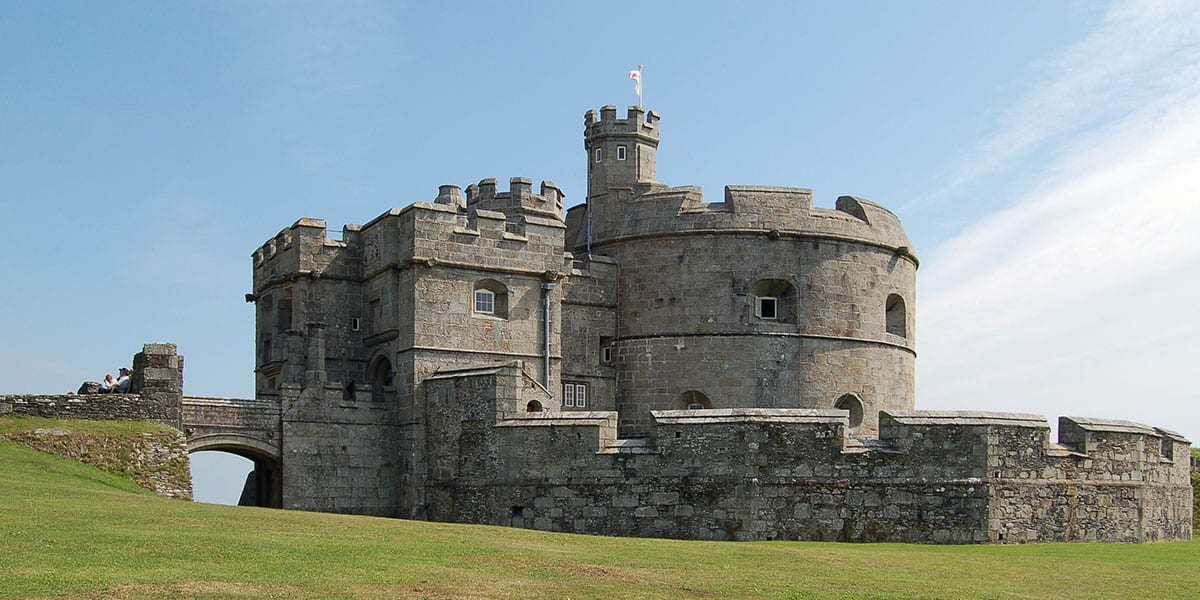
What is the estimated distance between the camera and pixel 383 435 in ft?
Answer: 121

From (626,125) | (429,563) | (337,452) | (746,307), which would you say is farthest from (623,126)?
(429,563)

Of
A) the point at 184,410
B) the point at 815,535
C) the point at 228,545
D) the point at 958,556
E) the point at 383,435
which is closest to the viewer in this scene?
the point at 228,545

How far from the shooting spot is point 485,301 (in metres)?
38.2

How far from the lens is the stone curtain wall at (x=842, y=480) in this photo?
3022 centimetres

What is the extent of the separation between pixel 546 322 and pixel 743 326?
5.88m

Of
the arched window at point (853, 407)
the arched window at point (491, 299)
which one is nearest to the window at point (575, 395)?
the arched window at point (491, 299)

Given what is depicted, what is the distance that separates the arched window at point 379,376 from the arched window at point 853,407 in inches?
514

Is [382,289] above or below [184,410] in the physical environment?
above

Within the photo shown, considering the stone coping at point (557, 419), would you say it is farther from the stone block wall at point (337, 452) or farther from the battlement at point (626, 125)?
the battlement at point (626, 125)

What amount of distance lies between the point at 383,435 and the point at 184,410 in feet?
17.7

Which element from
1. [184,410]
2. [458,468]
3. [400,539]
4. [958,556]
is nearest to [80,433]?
[184,410]

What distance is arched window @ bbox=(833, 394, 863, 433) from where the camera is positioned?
40.8 m

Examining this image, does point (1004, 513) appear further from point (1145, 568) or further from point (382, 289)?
point (382, 289)

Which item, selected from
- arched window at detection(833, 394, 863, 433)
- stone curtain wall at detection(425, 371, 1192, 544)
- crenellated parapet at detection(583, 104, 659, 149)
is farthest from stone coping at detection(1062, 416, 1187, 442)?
crenellated parapet at detection(583, 104, 659, 149)
